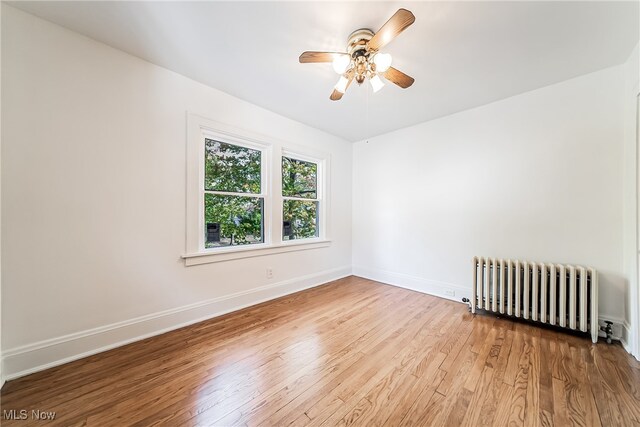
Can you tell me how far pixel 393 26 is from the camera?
1.40m

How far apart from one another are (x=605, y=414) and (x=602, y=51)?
2.75m

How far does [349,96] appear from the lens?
272 cm

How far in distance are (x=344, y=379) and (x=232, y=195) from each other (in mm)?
2216

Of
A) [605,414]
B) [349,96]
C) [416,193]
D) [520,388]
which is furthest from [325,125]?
[605,414]

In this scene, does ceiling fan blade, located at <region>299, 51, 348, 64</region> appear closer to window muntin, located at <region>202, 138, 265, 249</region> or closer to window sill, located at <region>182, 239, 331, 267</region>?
window muntin, located at <region>202, 138, 265, 249</region>

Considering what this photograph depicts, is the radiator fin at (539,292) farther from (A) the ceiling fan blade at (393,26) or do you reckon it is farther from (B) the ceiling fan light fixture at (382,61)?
(A) the ceiling fan blade at (393,26)

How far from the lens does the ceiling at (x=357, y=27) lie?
156 cm

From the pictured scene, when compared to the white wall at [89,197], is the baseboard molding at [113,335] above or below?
below

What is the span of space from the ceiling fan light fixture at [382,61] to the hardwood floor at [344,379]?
7.48 feet

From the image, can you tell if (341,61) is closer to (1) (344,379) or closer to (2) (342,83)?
(2) (342,83)

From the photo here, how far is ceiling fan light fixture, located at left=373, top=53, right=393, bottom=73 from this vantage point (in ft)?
5.37

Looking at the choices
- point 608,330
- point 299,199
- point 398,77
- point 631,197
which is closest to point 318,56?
point 398,77
